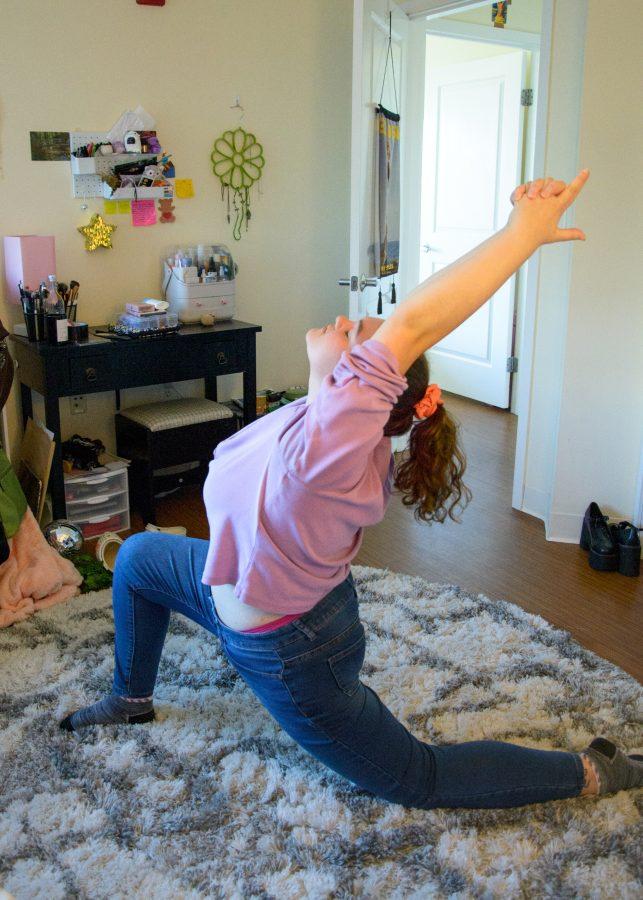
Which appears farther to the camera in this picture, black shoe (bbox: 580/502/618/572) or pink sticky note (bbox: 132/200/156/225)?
pink sticky note (bbox: 132/200/156/225)

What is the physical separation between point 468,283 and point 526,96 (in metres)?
3.82

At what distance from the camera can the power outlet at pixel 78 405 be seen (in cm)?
372

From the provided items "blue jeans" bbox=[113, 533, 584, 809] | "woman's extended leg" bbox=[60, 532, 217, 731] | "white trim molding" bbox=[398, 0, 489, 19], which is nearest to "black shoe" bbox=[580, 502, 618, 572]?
"blue jeans" bbox=[113, 533, 584, 809]

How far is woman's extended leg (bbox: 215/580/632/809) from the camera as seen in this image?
5.61 ft

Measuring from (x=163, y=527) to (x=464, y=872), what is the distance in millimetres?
2024

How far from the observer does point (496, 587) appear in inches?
118

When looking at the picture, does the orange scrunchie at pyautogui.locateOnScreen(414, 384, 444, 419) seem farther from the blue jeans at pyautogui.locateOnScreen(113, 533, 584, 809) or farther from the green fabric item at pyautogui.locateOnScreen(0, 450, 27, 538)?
the green fabric item at pyautogui.locateOnScreen(0, 450, 27, 538)

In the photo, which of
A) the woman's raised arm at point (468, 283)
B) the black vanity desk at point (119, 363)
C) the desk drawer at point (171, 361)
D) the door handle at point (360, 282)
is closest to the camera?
the woman's raised arm at point (468, 283)

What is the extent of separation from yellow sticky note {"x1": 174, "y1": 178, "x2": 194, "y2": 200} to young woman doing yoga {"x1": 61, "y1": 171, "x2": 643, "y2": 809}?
87.5 inches

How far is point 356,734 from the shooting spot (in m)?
1.73

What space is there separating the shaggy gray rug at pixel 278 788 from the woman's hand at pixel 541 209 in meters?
1.20

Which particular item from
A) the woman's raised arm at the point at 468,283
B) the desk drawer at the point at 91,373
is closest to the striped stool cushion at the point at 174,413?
the desk drawer at the point at 91,373

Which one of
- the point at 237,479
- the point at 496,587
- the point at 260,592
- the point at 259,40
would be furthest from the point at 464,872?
the point at 259,40

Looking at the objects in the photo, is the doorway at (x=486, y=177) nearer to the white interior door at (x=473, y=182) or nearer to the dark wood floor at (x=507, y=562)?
the white interior door at (x=473, y=182)
